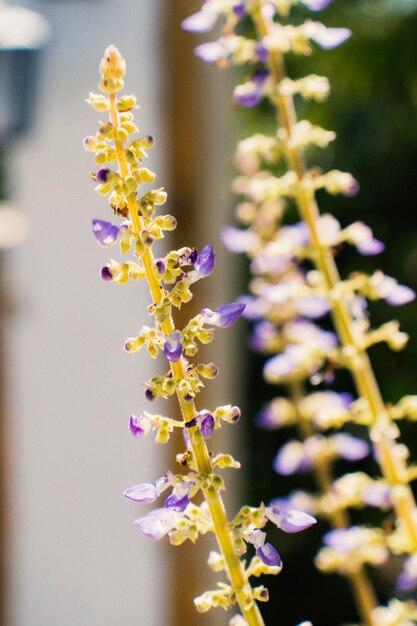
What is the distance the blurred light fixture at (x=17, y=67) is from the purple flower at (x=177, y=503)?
4.76 ft

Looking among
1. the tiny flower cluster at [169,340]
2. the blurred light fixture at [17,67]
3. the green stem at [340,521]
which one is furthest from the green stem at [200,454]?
the blurred light fixture at [17,67]

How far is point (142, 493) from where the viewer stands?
354mm

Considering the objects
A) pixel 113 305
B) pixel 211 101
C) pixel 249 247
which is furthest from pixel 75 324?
pixel 249 247

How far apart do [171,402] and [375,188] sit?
1.24 metres

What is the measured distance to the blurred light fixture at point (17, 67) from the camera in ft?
5.41

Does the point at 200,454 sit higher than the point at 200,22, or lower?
lower

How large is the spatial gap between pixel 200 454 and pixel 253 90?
1.02 ft

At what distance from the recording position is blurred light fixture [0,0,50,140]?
5.41 feet

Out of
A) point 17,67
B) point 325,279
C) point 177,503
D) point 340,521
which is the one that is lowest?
point 340,521

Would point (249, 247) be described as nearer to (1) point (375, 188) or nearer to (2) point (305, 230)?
(2) point (305, 230)

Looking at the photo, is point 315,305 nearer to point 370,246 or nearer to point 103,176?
point 370,246

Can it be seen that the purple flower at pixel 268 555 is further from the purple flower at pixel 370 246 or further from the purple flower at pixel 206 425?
the purple flower at pixel 370 246

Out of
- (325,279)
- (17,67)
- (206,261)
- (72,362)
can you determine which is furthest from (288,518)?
(72,362)

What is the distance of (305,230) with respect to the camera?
614 mm
